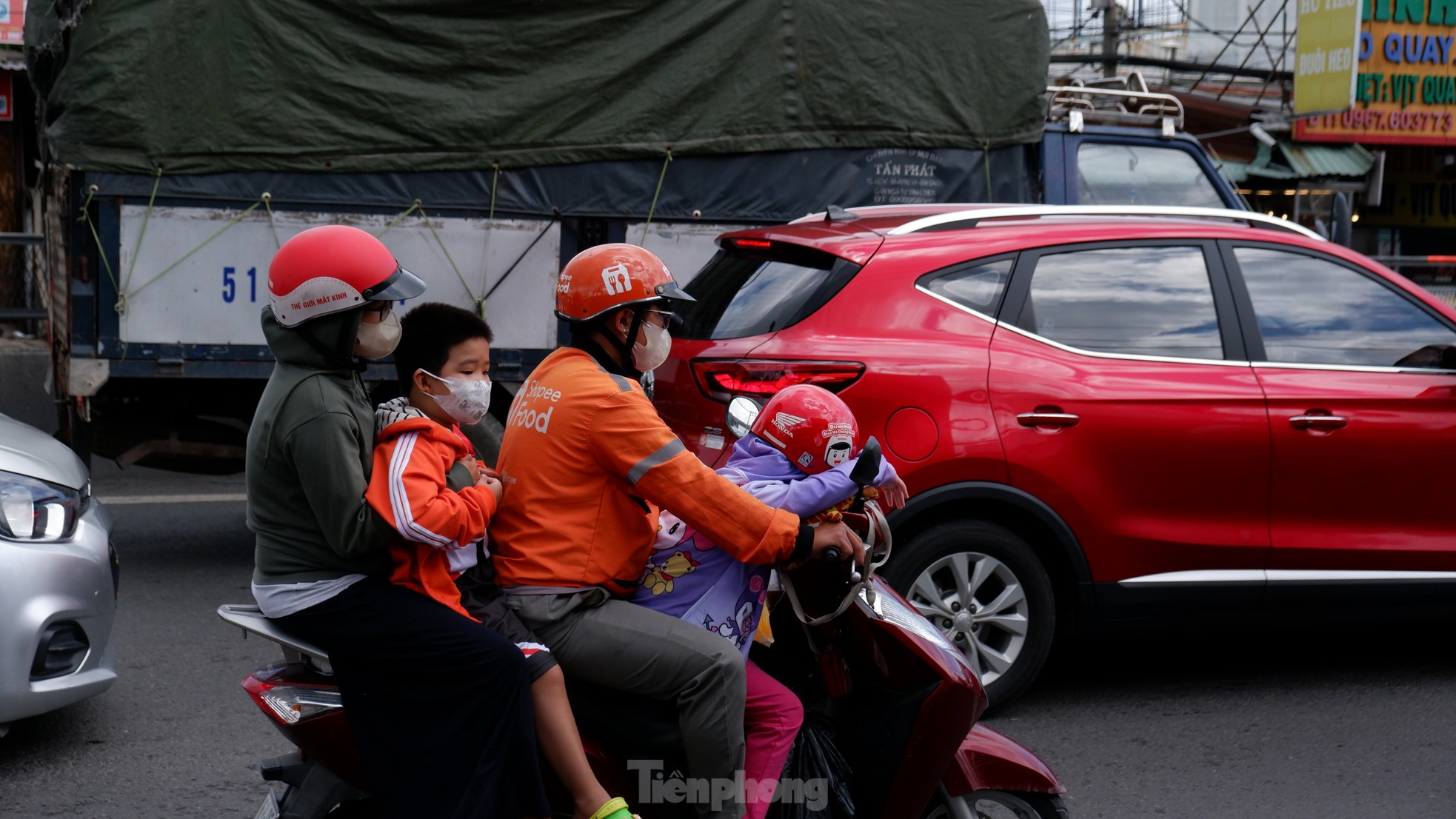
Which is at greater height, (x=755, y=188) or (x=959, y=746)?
(x=755, y=188)

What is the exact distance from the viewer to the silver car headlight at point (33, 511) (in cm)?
418

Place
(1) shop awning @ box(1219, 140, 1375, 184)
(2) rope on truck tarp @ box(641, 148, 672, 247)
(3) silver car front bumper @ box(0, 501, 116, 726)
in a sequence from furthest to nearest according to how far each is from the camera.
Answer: (1) shop awning @ box(1219, 140, 1375, 184), (2) rope on truck tarp @ box(641, 148, 672, 247), (3) silver car front bumper @ box(0, 501, 116, 726)

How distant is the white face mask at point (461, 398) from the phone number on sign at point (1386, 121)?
1573 cm

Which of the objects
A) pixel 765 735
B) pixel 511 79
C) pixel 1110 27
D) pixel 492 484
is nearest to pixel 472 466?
pixel 492 484

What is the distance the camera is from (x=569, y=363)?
2811 mm

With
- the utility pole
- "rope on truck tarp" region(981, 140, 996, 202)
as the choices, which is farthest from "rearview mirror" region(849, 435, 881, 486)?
the utility pole

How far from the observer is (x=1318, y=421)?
5.04 metres

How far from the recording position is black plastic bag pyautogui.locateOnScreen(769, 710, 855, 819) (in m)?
2.91

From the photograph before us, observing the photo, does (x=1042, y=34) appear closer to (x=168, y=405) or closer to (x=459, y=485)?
(x=168, y=405)

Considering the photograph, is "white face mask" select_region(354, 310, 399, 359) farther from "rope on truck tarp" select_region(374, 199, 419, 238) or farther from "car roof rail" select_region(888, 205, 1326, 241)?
"rope on truck tarp" select_region(374, 199, 419, 238)

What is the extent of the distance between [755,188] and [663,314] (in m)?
4.85

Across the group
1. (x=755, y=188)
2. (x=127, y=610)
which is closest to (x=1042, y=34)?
(x=755, y=188)

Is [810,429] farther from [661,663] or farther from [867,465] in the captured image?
[661,663]

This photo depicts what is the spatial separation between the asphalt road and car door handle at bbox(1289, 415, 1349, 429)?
41.4 inches
